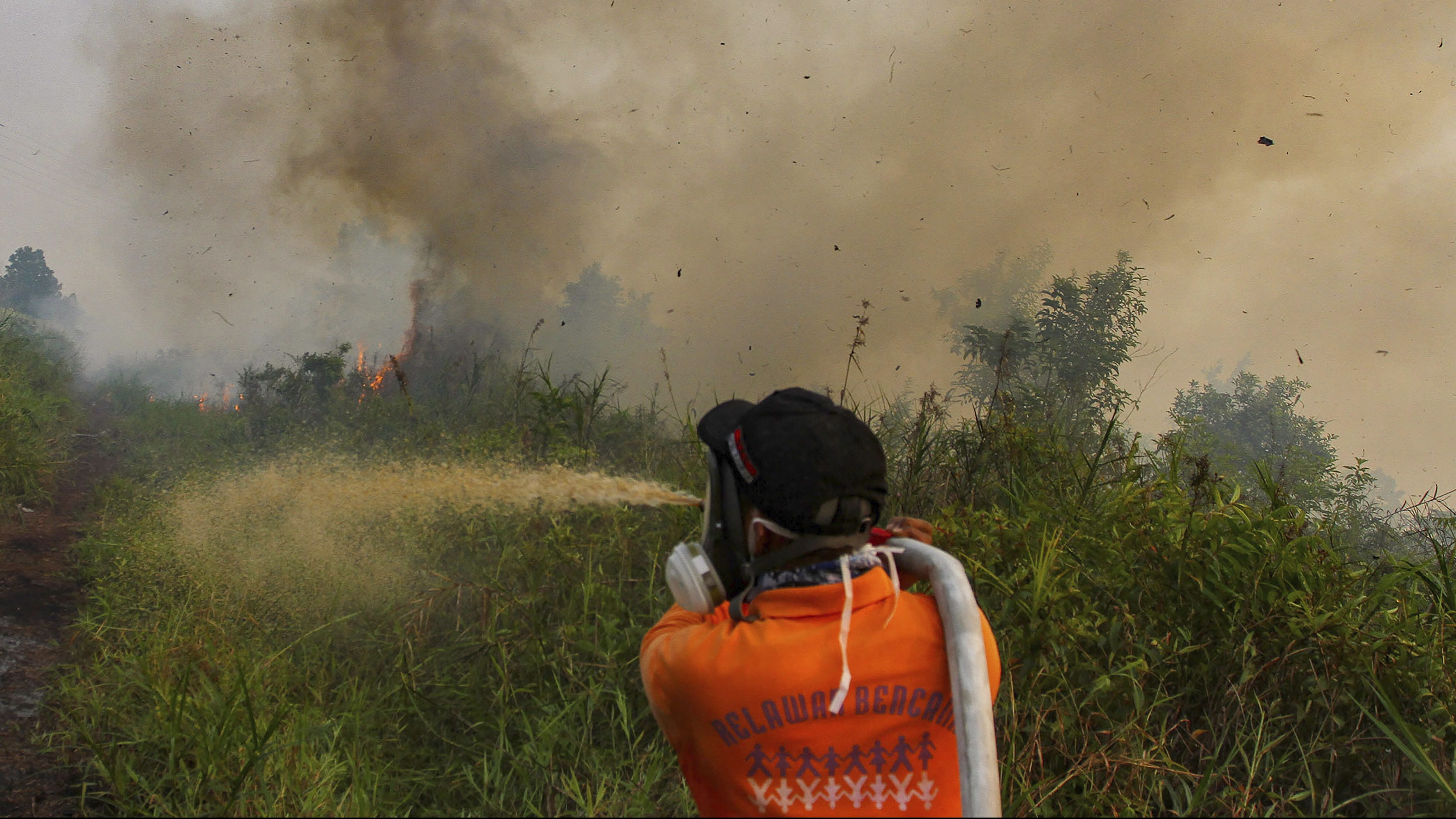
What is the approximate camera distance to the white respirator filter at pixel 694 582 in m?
1.75

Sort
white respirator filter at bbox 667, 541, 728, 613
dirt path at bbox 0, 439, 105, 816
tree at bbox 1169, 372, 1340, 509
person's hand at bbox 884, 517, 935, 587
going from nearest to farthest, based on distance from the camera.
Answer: white respirator filter at bbox 667, 541, 728, 613
person's hand at bbox 884, 517, 935, 587
dirt path at bbox 0, 439, 105, 816
tree at bbox 1169, 372, 1340, 509

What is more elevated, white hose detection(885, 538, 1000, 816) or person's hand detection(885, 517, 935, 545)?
person's hand detection(885, 517, 935, 545)

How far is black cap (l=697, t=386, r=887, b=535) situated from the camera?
5.35ft

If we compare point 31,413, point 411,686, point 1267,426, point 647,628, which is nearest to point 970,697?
point 647,628

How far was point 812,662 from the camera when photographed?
159 centimetres

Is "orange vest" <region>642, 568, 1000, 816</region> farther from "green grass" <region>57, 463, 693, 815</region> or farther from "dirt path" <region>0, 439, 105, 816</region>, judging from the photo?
"dirt path" <region>0, 439, 105, 816</region>

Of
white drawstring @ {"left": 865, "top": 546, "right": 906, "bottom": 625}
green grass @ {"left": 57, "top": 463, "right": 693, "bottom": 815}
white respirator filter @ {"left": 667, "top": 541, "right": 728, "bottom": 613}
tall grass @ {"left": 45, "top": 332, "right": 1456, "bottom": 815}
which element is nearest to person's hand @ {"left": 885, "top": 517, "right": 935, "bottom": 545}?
white drawstring @ {"left": 865, "top": 546, "right": 906, "bottom": 625}

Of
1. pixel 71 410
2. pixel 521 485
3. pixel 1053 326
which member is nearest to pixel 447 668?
pixel 521 485

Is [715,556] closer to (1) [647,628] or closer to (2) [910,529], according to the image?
(2) [910,529]

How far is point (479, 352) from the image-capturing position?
12.8m

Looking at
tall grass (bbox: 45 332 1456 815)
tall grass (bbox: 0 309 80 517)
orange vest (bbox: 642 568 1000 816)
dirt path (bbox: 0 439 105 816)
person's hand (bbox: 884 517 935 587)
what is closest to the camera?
orange vest (bbox: 642 568 1000 816)

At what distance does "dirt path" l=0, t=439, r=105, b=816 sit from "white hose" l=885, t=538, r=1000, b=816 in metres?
3.68

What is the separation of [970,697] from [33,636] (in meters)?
5.55

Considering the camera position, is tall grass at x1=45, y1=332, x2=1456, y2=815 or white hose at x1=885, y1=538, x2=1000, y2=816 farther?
tall grass at x1=45, y1=332, x2=1456, y2=815
